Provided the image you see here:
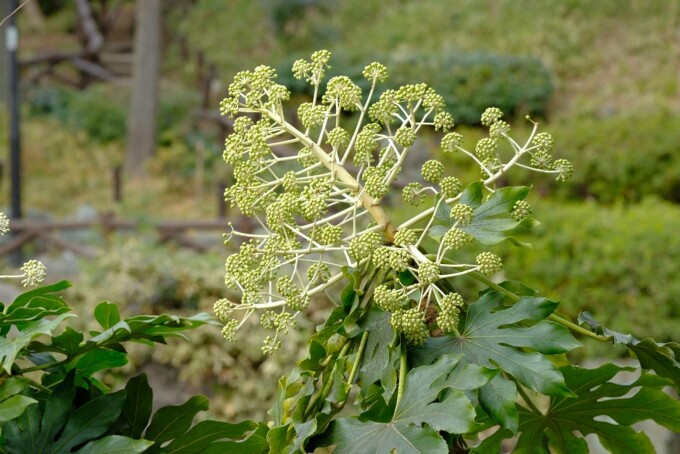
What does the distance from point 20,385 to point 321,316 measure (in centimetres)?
532

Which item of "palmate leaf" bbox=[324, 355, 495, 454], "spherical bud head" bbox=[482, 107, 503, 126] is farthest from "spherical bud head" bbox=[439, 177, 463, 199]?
"palmate leaf" bbox=[324, 355, 495, 454]

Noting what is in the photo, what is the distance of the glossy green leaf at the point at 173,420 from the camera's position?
→ 1.25 m

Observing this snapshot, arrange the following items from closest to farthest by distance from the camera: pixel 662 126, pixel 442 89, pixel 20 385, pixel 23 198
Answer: pixel 20 385 < pixel 662 126 < pixel 442 89 < pixel 23 198

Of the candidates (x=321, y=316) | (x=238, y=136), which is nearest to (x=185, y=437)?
(x=238, y=136)

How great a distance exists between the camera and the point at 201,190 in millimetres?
16625

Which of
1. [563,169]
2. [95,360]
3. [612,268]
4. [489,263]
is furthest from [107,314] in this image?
[612,268]

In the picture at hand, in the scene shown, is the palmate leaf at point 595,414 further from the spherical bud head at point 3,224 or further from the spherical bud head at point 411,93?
the spherical bud head at point 3,224

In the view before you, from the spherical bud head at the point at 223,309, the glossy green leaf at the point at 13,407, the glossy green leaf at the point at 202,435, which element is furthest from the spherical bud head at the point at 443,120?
the glossy green leaf at the point at 13,407

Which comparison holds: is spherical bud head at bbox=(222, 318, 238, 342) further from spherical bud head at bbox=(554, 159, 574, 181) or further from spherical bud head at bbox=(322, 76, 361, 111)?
spherical bud head at bbox=(554, 159, 574, 181)

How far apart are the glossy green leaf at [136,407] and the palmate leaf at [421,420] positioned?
31 centimetres

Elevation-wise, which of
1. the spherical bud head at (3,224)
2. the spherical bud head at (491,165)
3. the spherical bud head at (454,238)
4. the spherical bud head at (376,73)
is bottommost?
the spherical bud head at (3,224)

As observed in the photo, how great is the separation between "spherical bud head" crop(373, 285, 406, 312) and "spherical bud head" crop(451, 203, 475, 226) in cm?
12

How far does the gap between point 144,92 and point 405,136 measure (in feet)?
57.2

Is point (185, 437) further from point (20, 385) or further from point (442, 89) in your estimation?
point (442, 89)
